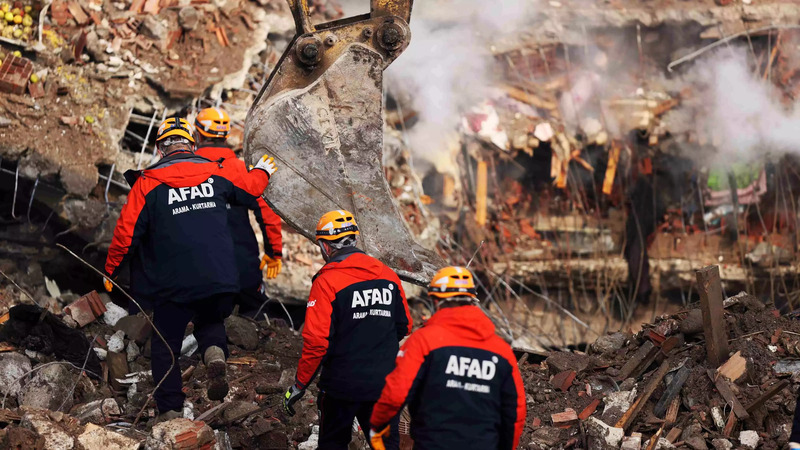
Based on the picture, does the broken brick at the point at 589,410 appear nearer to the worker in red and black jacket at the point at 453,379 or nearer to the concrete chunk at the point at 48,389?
the worker in red and black jacket at the point at 453,379

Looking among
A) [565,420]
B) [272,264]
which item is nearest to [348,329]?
[272,264]

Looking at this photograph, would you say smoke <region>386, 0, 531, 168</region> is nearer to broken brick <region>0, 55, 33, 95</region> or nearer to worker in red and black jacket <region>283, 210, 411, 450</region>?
broken brick <region>0, 55, 33, 95</region>

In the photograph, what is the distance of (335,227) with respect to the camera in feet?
15.9

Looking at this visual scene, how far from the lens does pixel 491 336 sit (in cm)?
403

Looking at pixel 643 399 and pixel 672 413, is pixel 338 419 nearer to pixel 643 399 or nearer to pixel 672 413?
pixel 643 399

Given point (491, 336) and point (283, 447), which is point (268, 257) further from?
point (491, 336)

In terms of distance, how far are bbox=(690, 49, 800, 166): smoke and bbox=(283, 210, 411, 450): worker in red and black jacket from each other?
7.10 m

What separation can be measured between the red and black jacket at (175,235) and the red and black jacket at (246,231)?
2.66 feet

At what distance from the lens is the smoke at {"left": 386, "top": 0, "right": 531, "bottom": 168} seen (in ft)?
33.3

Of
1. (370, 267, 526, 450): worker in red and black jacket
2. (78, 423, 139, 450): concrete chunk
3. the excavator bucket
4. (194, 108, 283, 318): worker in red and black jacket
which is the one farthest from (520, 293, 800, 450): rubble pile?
(78, 423, 139, 450): concrete chunk

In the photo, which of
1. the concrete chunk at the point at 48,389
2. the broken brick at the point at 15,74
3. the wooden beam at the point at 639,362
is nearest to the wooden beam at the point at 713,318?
the wooden beam at the point at 639,362

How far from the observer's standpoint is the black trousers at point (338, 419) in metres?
4.85

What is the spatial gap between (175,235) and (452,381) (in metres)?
2.14

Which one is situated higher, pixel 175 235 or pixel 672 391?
pixel 175 235
